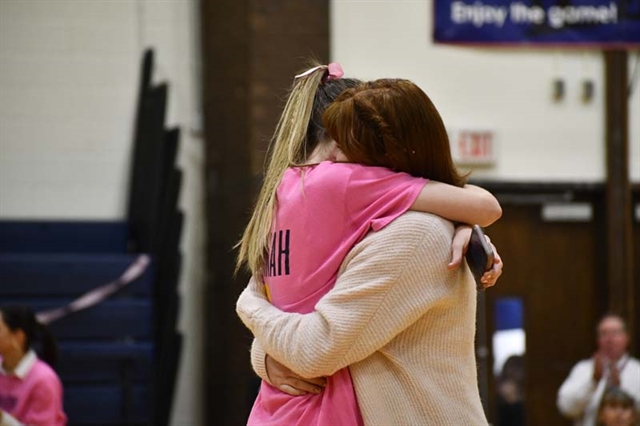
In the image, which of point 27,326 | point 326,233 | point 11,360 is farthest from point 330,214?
point 27,326

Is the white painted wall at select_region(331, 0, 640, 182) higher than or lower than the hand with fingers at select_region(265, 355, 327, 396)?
higher

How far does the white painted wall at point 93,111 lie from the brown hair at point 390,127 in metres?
5.96

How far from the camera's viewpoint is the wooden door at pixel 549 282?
7.89 metres

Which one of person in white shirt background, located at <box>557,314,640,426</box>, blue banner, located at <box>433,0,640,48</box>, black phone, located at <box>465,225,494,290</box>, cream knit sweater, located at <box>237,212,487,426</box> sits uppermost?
blue banner, located at <box>433,0,640,48</box>

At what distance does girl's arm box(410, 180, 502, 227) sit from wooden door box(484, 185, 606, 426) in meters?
5.90

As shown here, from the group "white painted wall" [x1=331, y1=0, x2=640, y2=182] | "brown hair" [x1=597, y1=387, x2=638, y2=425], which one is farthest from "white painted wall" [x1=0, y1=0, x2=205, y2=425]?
"brown hair" [x1=597, y1=387, x2=638, y2=425]

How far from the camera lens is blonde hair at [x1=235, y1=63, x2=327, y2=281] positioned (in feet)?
6.77

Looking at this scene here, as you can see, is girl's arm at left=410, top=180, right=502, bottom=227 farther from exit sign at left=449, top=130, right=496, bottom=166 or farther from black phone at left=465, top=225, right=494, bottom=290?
exit sign at left=449, top=130, right=496, bottom=166

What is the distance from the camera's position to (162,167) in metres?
7.22

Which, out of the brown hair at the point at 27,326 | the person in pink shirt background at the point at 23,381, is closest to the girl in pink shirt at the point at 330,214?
the person in pink shirt background at the point at 23,381

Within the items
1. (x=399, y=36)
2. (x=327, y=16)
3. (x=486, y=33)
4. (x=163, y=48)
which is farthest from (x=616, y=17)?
(x=163, y=48)

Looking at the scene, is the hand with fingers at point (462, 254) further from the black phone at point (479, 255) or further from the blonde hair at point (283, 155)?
the blonde hair at point (283, 155)

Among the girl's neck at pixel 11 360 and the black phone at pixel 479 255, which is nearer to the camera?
the black phone at pixel 479 255

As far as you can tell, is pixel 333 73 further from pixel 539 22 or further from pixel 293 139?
pixel 539 22
